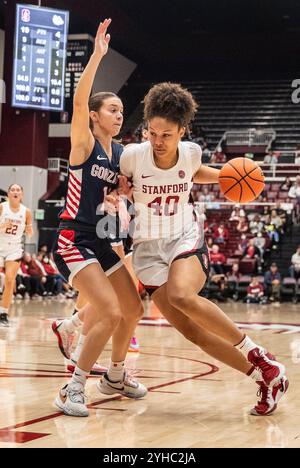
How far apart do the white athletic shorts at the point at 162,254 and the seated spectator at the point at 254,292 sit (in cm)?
1456

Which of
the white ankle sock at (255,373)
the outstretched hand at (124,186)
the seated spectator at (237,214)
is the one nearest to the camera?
the white ankle sock at (255,373)

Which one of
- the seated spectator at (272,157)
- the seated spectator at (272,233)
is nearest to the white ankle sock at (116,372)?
the seated spectator at (272,233)

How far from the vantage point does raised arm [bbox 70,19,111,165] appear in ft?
14.3

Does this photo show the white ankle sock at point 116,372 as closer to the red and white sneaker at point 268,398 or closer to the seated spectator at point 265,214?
the red and white sneaker at point 268,398

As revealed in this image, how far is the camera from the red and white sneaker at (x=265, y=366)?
14.9 feet

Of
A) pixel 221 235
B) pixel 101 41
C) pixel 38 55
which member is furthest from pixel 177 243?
pixel 38 55

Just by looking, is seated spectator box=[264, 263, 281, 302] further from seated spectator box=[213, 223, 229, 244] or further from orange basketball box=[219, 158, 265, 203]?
orange basketball box=[219, 158, 265, 203]

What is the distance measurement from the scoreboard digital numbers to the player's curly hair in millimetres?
16495

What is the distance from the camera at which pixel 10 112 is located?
2397 cm

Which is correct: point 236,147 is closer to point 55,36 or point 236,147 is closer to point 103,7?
point 103,7

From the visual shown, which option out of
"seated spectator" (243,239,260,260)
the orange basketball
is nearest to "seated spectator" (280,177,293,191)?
"seated spectator" (243,239,260,260)

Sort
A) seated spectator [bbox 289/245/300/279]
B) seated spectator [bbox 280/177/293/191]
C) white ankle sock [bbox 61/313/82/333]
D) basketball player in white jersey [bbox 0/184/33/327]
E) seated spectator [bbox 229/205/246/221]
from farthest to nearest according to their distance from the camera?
1. seated spectator [bbox 280/177/293/191]
2. seated spectator [bbox 229/205/246/221]
3. seated spectator [bbox 289/245/300/279]
4. basketball player in white jersey [bbox 0/184/33/327]
5. white ankle sock [bbox 61/313/82/333]

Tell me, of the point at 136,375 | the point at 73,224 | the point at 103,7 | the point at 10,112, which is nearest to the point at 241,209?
the point at 10,112

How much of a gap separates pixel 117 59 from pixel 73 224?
27.1 meters
